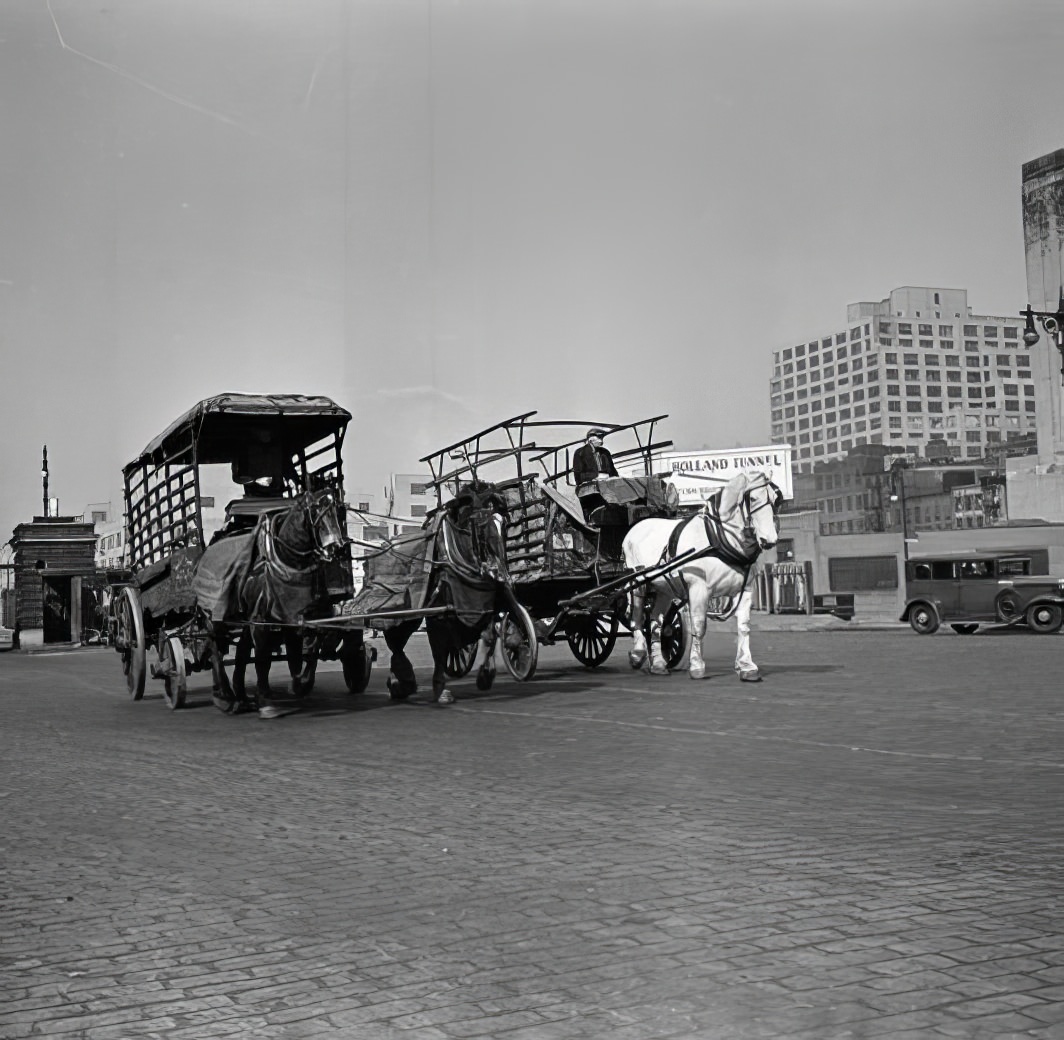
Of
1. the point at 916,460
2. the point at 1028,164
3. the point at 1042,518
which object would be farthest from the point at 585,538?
the point at 916,460

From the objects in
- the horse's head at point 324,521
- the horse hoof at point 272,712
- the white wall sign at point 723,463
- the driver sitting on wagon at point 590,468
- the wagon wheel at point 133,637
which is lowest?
the horse hoof at point 272,712

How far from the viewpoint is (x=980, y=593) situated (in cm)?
3034

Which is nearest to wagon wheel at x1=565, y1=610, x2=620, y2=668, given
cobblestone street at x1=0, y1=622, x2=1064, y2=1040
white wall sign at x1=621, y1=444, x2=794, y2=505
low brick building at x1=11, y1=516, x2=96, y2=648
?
cobblestone street at x1=0, y1=622, x2=1064, y2=1040

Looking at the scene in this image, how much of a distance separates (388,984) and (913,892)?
6.79 feet

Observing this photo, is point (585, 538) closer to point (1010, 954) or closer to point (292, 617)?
point (292, 617)

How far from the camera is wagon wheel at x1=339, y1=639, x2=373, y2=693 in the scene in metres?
15.6

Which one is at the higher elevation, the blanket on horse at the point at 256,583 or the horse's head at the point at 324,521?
the horse's head at the point at 324,521

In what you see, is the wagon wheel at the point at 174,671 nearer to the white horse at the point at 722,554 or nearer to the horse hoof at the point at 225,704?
the horse hoof at the point at 225,704

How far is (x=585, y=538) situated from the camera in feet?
55.0

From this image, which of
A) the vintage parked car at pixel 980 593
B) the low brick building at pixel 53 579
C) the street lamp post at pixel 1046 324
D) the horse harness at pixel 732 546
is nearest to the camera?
the horse harness at pixel 732 546

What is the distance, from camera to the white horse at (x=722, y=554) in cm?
1542

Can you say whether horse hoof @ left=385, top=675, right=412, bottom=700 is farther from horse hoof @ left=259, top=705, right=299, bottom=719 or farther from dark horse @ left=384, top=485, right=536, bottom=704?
horse hoof @ left=259, top=705, right=299, bottom=719

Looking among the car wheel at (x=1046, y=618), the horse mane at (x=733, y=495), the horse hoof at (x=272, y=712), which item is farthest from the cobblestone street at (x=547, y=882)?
the car wheel at (x=1046, y=618)

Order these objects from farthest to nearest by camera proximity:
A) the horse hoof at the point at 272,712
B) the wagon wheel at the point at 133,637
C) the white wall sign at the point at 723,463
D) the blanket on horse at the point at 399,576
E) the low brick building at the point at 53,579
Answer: the white wall sign at the point at 723,463 → the low brick building at the point at 53,579 → the wagon wheel at the point at 133,637 → the blanket on horse at the point at 399,576 → the horse hoof at the point at 272,712
